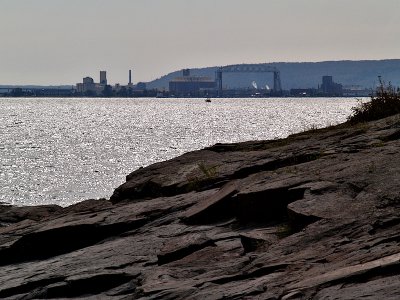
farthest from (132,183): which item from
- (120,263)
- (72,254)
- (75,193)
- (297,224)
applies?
(75,193)

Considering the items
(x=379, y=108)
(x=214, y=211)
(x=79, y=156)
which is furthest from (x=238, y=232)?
(x=79, y=156)

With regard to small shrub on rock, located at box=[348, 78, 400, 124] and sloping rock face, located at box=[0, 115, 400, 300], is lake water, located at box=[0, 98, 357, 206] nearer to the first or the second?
small shrub on rock, located at box=[348, 78, 400, 124]

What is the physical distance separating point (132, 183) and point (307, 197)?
751 cm

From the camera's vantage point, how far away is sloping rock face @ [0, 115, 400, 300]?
1062 cm

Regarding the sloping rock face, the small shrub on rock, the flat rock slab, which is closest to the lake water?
the small shrub on rock

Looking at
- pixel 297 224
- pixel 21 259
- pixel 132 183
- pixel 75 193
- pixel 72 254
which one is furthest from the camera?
pixel 75 193

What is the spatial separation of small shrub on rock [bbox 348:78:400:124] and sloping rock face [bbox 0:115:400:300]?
1.99m

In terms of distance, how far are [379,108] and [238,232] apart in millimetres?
10167

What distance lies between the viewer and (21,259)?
17344 millimetres

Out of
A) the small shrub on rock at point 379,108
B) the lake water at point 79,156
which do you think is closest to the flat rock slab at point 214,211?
the small shrub on rock at point 379,108

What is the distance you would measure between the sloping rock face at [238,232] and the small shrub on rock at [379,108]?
199 centimetres

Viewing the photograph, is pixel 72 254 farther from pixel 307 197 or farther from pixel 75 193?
pixel 75 193

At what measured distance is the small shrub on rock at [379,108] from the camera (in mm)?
22358

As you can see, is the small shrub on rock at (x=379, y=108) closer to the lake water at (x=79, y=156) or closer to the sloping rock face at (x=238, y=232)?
the sloping rock face at (x=238, y=232)
